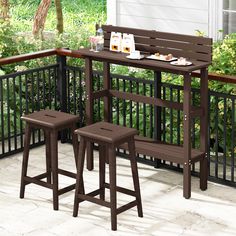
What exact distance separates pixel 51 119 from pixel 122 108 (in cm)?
146

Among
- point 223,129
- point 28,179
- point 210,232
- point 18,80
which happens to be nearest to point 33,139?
point 18,80

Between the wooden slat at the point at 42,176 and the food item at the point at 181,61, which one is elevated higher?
the food item at the point at 181,61

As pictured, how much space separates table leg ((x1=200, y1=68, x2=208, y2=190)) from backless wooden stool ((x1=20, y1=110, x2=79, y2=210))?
1118 millimetres

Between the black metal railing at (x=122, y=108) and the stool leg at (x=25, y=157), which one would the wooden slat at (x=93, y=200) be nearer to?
the stool leg at (x=25, y=157)

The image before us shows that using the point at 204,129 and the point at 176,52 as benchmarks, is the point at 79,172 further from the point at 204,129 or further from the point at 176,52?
the point at 176,52

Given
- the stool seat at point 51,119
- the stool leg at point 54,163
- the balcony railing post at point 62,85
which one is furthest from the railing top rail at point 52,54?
the stool leg at point 54,163

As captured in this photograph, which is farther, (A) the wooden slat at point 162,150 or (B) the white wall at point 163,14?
A: (B) the white wall at point 163,14

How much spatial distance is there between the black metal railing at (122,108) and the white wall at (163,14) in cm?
146

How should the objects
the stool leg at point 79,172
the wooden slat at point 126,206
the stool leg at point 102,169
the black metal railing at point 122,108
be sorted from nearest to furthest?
the wooden slat at point 126,206, the stool leg at point 79,172, the stool leg at point 102,169, the black metal railing at point 122,108

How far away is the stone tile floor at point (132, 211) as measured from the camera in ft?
23.3

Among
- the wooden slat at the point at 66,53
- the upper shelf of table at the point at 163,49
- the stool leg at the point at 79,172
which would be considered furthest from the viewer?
the wooden slat at the point at 66,53

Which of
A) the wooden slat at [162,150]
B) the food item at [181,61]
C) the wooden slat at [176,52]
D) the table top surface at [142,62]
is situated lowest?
the wooden slat at [162,150]

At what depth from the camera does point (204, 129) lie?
7.88m

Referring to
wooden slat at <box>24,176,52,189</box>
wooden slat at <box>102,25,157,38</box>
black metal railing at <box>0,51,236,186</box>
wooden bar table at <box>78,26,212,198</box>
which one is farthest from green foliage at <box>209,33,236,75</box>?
wooden slat at <box>24,176,52,189</box>
